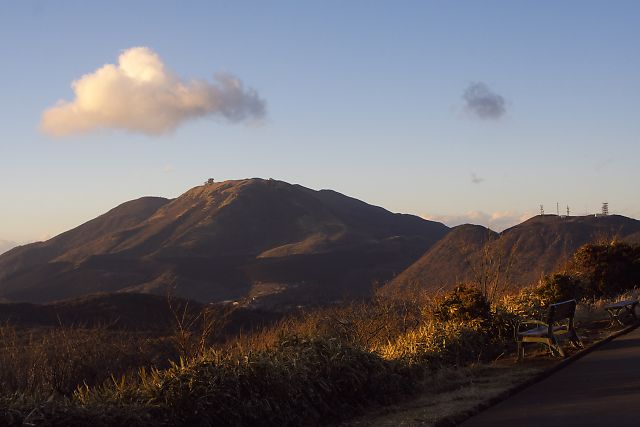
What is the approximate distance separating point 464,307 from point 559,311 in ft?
7.79

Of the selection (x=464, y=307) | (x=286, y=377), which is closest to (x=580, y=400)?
(x=286, y=377)

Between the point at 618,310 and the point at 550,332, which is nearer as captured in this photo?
the point at 550,332

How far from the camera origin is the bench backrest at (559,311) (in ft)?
41.4

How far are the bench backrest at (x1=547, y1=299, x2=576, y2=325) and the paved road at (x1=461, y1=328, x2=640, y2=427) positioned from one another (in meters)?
0.75

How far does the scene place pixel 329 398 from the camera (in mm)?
9828

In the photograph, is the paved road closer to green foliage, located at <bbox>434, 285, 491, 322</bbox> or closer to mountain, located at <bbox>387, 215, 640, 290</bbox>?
green foliage, located at <bbox>434, 285, 491, 322</bbox>

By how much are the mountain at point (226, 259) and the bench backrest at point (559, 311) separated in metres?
83.4

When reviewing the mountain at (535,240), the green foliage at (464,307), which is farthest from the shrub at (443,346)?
the mountain at (535,240)

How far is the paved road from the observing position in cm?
874

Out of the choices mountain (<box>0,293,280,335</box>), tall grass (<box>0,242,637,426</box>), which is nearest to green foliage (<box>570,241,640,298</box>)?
tall grass (<box>0,242,637,426</box>)

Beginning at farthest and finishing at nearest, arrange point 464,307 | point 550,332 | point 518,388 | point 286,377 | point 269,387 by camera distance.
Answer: point 464,307 < point 550,332 < point 518,388 < point 286,377 < point 269,387

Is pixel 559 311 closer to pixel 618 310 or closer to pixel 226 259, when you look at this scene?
pixel 618 310

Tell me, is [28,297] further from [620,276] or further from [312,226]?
[620,276]

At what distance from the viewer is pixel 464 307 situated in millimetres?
15047
